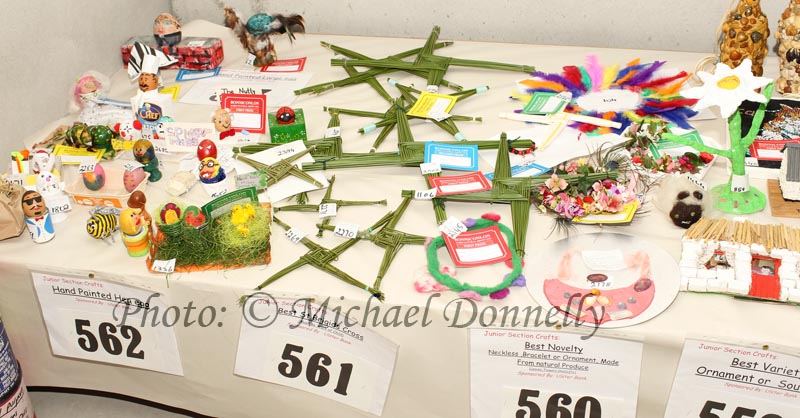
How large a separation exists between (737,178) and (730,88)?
20 cm

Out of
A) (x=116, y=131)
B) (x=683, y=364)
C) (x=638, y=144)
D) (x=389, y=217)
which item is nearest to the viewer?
(x=683, y=364)

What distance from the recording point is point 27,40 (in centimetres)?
184

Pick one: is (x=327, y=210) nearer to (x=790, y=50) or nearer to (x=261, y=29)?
(x=261, y=29)

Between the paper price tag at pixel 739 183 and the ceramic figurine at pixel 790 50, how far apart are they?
1.66 feet

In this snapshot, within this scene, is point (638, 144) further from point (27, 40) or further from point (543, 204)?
point (27, 40)

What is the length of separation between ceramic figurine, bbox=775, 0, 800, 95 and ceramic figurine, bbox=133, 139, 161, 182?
5.15 feet

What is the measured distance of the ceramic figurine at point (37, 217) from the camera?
56.9 inches

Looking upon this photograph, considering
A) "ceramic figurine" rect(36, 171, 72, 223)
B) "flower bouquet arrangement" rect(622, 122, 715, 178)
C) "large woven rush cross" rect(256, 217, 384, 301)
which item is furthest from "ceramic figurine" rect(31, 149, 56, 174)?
"flower bouquet arrangement" rect(622, 122, 715, 178)

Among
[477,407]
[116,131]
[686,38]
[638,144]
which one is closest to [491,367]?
[477,407]

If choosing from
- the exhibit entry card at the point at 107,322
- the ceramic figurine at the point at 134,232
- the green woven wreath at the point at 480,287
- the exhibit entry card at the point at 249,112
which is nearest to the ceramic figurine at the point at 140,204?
the ceramic figurine at the point at 134,232

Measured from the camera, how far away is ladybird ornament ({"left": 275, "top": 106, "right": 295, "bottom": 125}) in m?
1.77

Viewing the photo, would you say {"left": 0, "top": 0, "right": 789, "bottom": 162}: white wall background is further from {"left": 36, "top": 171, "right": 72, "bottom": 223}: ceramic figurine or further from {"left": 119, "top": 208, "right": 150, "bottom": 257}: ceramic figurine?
{"left": 119, "top": 208, "right": 150, "bottom": 257}: ceramic figurine

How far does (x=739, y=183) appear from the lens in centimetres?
150

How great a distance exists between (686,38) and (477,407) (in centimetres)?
142
